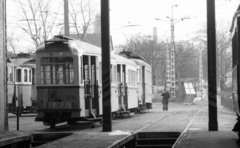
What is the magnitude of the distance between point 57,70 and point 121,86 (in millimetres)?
6262

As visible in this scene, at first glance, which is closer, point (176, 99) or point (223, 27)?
point (223, 27)

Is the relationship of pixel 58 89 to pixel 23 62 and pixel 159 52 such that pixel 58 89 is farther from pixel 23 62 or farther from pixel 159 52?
pixel 159 52

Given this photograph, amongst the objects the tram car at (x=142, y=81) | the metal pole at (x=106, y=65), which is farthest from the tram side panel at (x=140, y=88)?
the metal pole at (x=106, y=65)

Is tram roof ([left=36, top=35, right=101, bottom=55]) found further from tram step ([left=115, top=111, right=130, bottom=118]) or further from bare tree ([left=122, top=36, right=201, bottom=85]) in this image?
bare tree ([left=122, top=36, right=201, bottom=85])

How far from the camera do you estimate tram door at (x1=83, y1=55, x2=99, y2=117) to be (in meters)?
18.1

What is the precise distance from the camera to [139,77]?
2953 centimetres

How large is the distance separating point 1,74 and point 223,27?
30.6m

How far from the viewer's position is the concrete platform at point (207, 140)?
39.4ft

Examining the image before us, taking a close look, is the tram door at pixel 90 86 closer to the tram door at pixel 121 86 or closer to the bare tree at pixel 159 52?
the tram door at pixel 121 86

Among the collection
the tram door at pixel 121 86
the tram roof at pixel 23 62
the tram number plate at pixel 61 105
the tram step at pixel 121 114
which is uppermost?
the tram roof at pixel 23 62

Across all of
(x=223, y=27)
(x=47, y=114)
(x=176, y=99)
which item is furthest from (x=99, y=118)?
(x=176, y=99)

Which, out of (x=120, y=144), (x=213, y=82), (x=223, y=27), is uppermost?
(x=223, y=27)

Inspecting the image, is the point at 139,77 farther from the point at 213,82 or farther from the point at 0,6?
the point at 0,6

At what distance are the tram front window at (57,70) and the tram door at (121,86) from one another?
19.4ft
